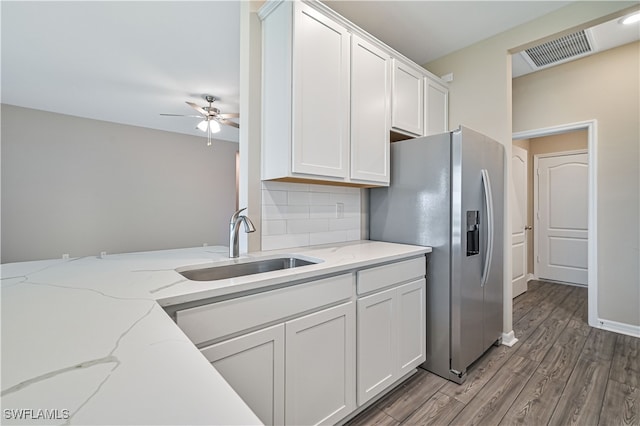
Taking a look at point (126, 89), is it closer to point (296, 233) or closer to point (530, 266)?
point (296, 233)

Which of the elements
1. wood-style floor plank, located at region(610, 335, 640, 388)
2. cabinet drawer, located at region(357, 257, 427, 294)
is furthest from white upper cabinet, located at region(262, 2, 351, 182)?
wood-style floor plank, located at region(610, 335, 640, 388)

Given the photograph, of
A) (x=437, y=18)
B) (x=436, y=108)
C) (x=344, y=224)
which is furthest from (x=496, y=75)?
(x=344, y=224)

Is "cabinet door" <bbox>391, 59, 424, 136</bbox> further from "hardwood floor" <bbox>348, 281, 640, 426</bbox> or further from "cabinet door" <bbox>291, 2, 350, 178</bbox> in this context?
"hardwood floor" <bbox>348, 281, 640, 426</bbox>

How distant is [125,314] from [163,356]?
0.31m

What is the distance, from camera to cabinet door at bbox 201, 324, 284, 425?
1.06m

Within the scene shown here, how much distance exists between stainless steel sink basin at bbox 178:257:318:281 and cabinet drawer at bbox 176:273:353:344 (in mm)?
268

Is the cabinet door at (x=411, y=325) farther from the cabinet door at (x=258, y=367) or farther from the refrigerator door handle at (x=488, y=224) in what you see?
the cabinet door at (x=258, y=367)

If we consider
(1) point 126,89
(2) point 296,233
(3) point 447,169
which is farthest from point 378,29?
(1) point 126,89

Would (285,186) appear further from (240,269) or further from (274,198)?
(240,269)

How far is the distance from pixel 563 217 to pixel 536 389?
11.4 ft

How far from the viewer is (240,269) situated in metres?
1.60

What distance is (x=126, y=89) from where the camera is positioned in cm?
363

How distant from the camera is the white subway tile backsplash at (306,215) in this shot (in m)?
1.92

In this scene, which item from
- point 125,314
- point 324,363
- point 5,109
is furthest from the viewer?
point 5,109
